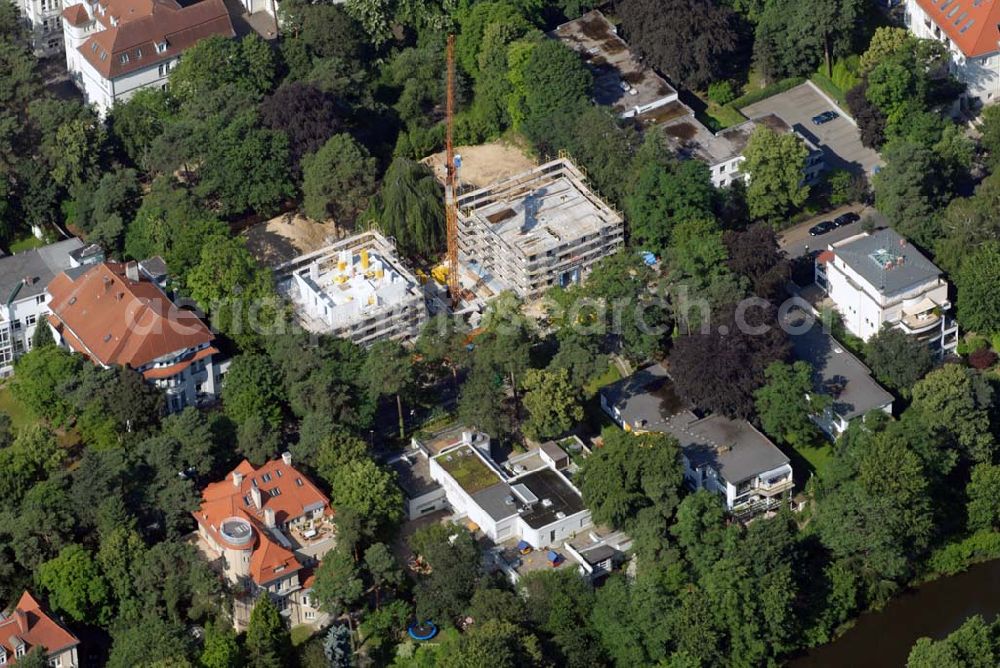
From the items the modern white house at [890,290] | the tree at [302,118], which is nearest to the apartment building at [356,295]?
the tree at [302,118]

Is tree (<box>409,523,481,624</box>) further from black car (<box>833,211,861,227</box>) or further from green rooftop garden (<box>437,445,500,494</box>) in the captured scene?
black car (<box>833,211,861,227</box>)

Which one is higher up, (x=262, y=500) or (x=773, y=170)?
(x=773, y=170)

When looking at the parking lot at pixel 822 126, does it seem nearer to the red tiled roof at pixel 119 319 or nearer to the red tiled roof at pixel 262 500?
the red tiled roof at pixel 119 319

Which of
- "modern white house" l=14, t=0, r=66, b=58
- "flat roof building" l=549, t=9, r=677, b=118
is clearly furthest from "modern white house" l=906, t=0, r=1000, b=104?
"modern white house" l=14, t=0, r=66, b=58

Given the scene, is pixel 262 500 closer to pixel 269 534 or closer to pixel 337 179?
pixel 269 534

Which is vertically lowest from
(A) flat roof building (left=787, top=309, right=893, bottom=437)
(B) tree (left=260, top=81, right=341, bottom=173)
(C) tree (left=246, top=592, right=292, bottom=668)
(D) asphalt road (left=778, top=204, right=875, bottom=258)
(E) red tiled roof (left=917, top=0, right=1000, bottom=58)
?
(C) tree (left=246, top=592, right=292, bottom=668)

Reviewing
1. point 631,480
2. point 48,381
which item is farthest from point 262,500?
point 631,480

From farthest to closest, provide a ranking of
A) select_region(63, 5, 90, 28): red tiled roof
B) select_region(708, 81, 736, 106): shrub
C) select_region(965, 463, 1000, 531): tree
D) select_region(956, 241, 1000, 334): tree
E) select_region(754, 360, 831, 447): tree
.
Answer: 1. select_region(63, 5, 90, 28): red tiled roof
2. select_region(708, 81, 736, 106): shrub
3. select_region(956, 241, 1000, 334): tree
4. select_region(754, 360, 831, 447): tree
5. select_region(965, 463, 1000, 531): tree
